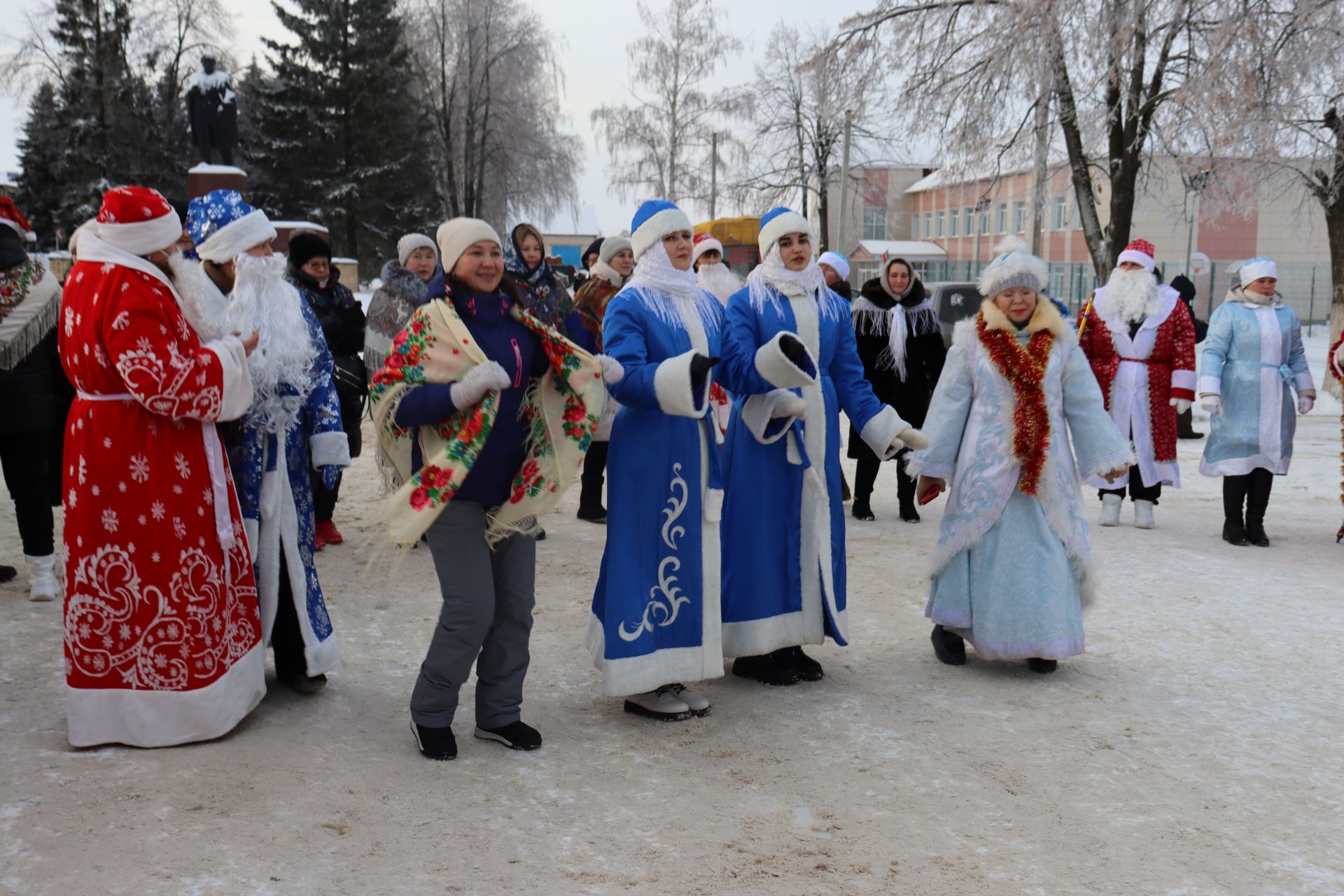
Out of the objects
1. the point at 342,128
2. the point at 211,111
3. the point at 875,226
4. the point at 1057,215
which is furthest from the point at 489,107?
the point at 875,226

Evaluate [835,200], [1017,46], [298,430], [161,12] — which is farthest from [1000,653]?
[835,200]

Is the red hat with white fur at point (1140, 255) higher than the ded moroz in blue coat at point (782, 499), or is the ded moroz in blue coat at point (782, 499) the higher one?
the red hat with white fur at point (1140, 255)

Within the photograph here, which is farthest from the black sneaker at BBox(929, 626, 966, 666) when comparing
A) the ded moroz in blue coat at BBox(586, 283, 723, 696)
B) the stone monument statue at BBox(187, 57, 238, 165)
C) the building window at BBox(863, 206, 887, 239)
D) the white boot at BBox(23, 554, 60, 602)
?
the building window at BBox(863, 206, 887, 239)

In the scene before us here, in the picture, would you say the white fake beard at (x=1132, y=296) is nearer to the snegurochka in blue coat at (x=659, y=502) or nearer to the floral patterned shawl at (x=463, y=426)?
→ the snegurochka in blue coat at (x=659, y=502)

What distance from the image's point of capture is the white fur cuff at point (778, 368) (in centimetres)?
427

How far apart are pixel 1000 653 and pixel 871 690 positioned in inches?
22.3

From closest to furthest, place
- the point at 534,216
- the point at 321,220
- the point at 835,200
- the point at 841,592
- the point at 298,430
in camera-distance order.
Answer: the point at 298,430 < the point at 841,592 < the point at 321,220 < the point at 534,216 < the point at 835,200

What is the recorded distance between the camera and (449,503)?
3768mm

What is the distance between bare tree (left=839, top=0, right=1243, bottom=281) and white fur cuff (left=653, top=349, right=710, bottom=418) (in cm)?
1024

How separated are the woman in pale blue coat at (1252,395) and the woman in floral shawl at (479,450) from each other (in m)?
5.21

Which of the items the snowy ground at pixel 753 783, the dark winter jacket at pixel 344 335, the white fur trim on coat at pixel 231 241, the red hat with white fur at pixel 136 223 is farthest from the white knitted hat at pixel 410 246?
the red hat with white fur at pixel 136 223

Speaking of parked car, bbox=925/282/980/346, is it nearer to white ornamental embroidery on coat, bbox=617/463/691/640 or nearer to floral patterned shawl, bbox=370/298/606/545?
white ornamental embroidery on coat, bbox=617/463/691/640

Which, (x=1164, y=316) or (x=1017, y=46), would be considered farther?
(x=1017, y=46)

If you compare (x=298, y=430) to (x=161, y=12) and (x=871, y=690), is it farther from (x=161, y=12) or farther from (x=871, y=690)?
(x=161, y=12)
